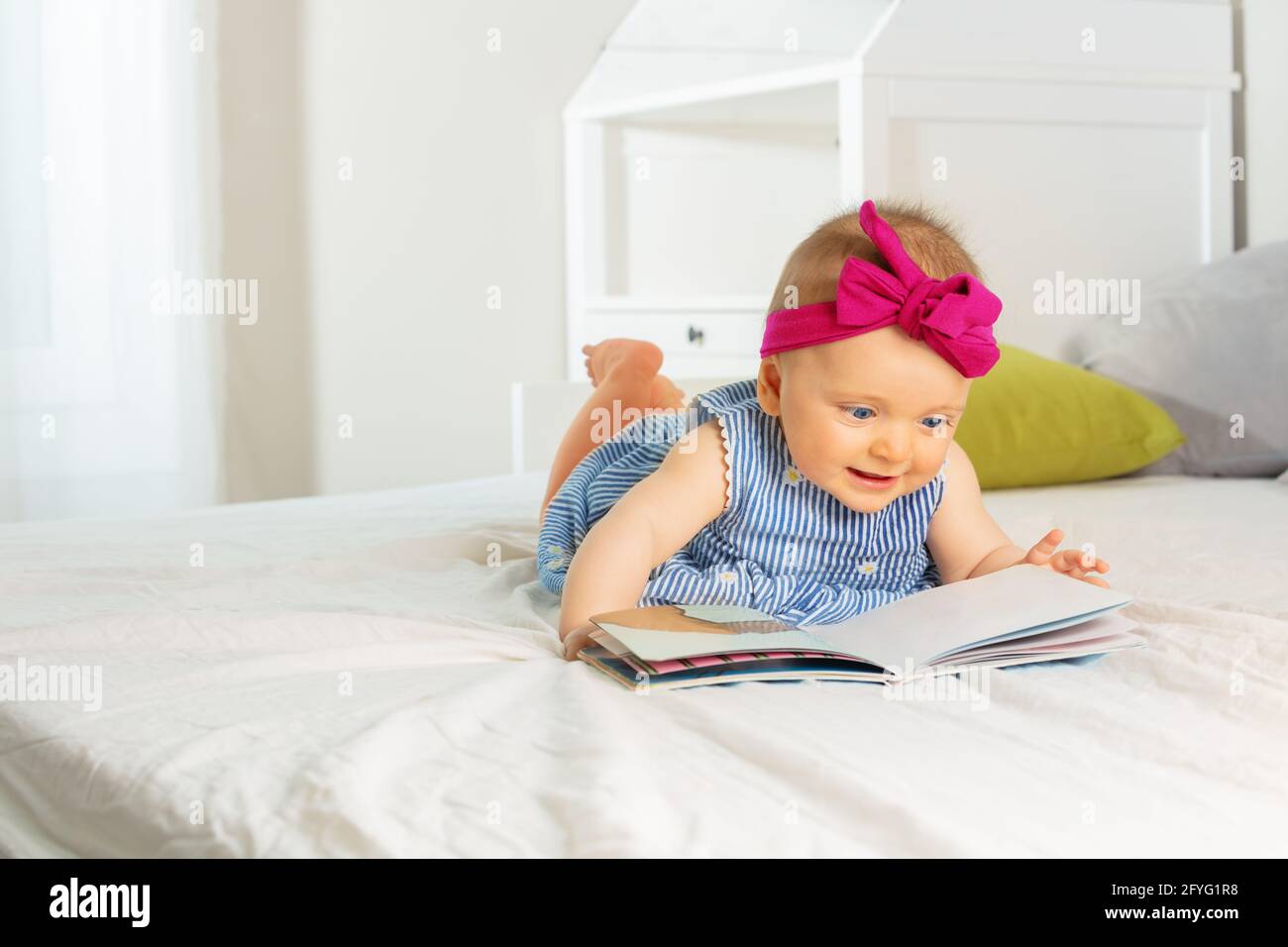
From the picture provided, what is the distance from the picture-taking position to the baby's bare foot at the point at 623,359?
1426 mm

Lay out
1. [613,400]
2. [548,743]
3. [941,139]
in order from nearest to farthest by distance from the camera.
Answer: [548,743], [613,400], [941,139]

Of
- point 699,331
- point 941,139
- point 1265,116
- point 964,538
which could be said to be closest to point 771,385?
point 964,538

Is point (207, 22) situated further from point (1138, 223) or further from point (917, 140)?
point (1138, 223)

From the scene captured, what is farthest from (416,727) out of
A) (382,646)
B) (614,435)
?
(614,435)

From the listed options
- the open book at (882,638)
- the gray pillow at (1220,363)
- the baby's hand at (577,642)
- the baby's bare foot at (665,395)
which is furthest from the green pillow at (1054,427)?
the baby's hand at (577,642)

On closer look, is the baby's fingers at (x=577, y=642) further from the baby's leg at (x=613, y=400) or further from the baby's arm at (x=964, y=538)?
the baby's leg at (x=613, y=400)

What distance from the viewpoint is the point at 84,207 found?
2516 millimetres

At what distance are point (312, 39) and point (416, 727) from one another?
94.8 inches

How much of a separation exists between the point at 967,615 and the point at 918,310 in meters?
0.21

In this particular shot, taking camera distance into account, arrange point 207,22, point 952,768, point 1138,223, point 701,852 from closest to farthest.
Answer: point 701,852
point 952,768
point 1138,223
point 207,22

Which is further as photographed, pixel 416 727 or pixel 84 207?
pixel 84 207

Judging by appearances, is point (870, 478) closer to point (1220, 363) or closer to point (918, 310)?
point (918, 310)

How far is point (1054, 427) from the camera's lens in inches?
70.1

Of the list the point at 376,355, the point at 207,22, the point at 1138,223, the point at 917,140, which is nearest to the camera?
the point at 917,140
